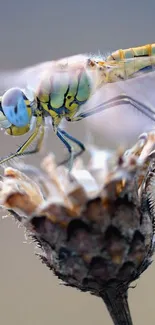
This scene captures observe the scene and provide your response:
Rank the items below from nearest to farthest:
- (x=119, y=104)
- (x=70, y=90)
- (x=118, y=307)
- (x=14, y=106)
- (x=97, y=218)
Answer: (x=97, y=218), (x=118, y=307), (x=14, y=106), (x=119, y=104), (x=70, y=90)

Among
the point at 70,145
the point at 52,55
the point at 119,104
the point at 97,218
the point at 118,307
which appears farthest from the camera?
the point at 52,55

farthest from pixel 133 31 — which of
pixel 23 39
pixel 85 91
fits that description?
pixel 85 91

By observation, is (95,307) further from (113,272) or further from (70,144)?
(113,272)

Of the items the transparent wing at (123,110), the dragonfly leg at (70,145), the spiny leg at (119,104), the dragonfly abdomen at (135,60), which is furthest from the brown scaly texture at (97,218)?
the dragonfly abdomen at (135,60)

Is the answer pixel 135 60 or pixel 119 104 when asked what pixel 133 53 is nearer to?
pixel 135 60

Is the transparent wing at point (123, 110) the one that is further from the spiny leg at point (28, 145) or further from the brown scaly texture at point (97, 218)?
the brown scaly texture at point (97, 218)

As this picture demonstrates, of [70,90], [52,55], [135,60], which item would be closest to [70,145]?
[70,90]

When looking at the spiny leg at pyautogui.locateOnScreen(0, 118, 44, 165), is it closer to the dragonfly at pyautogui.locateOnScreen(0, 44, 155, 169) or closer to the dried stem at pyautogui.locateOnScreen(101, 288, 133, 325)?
the dragonfly at pyautogui.locateOnScreen(0, 44, 155, 169)

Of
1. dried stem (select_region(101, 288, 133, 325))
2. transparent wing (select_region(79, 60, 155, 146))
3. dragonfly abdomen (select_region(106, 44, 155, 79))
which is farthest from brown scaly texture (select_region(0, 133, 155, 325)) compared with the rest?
dragonfly abdomen (select_region(106, 44, 155, 79))
